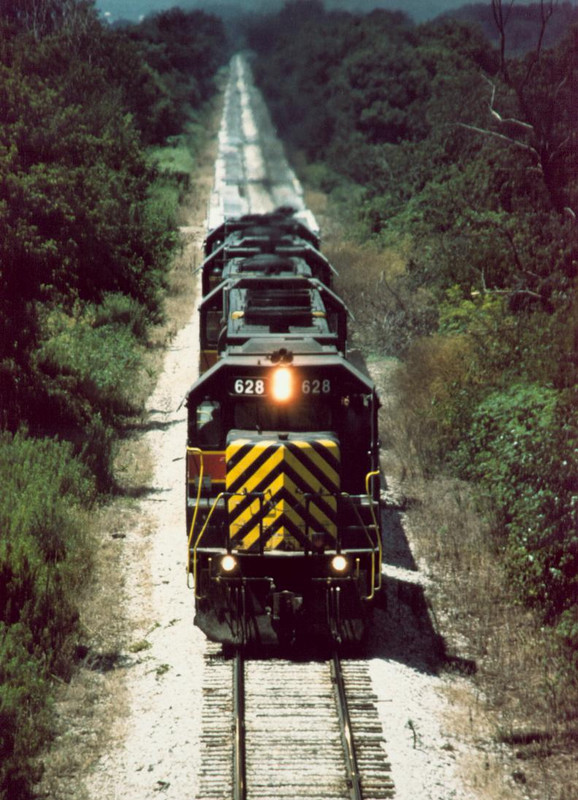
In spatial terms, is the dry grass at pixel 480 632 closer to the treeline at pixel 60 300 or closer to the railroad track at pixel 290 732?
the railroad track at pixel 290 732

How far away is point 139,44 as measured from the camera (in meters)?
39.4

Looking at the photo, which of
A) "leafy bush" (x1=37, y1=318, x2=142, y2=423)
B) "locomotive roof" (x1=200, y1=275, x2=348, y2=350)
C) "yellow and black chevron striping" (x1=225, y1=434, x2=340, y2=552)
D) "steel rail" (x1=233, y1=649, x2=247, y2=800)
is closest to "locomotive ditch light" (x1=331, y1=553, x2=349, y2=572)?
"yellow and black chevron striping" (x1=225, y1=434, x2=340, y2=552)

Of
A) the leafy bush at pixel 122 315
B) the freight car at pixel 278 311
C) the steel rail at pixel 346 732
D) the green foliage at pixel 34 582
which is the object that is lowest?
the steel rail at pixel 346 732

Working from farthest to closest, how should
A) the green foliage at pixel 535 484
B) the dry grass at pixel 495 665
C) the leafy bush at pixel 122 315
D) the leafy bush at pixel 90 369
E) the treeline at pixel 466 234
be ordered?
the leafy bush at pixel 122 315, the leafy bush at pixel 90 369, the treeline at pixel 466 234, the green foliage at pixel 535 484, the dry grass at pixel 495 665

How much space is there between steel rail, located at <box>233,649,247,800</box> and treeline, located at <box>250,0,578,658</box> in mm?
3819

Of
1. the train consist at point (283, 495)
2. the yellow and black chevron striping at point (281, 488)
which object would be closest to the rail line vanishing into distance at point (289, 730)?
the train consist at point (283, 495)

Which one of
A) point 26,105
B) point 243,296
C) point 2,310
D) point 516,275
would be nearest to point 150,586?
point 243,296

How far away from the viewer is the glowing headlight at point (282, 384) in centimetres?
1123

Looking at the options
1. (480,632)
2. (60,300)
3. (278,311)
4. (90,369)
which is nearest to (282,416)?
(278,311)

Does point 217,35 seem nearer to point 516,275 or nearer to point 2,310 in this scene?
point 2,310

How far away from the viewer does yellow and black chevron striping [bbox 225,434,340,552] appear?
438 inches

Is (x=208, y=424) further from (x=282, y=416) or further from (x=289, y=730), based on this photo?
(x=289, y=730)

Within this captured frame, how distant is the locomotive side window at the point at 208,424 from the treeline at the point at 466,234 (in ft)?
14.2

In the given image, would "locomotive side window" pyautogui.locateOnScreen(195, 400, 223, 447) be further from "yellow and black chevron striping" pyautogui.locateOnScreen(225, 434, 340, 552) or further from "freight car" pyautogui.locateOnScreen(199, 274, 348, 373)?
"freight car" pyautogui.locateOnScreen(199, 274, 348, 373)
